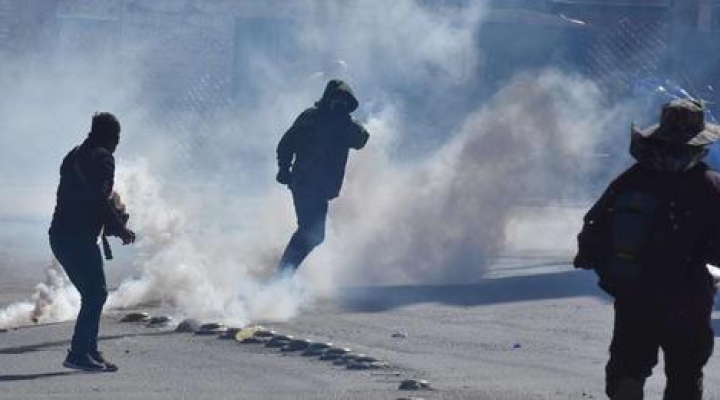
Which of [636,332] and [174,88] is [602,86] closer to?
[174,88]

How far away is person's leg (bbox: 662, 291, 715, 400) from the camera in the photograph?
7.05 meters

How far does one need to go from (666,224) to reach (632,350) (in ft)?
1.61

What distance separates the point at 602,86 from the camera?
28.8 meters

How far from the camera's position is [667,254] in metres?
7.08

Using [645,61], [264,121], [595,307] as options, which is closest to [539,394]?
[595,307]

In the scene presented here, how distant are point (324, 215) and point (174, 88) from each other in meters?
18.8

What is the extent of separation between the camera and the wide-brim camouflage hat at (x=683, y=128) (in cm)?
708

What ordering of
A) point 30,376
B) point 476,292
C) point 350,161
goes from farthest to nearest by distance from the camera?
point 350,161 < point 476,292 < point 30,376

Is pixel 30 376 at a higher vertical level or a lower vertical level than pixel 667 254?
lower

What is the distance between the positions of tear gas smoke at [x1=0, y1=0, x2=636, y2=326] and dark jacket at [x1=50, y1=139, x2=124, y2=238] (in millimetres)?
2227

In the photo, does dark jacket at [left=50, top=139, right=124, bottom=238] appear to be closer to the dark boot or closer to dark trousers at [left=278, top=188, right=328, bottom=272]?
dark trousers at [left=278, top=188, right=328, bottom=272]

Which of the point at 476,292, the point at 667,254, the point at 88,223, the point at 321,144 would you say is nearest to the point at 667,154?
the point at 667,254

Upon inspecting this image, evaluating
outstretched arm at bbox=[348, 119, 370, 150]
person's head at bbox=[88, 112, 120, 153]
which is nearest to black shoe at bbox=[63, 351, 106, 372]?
person's head at bbox=[88, 112, 120, 153]

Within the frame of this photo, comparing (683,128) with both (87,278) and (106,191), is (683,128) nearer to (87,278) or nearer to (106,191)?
(106,191)
